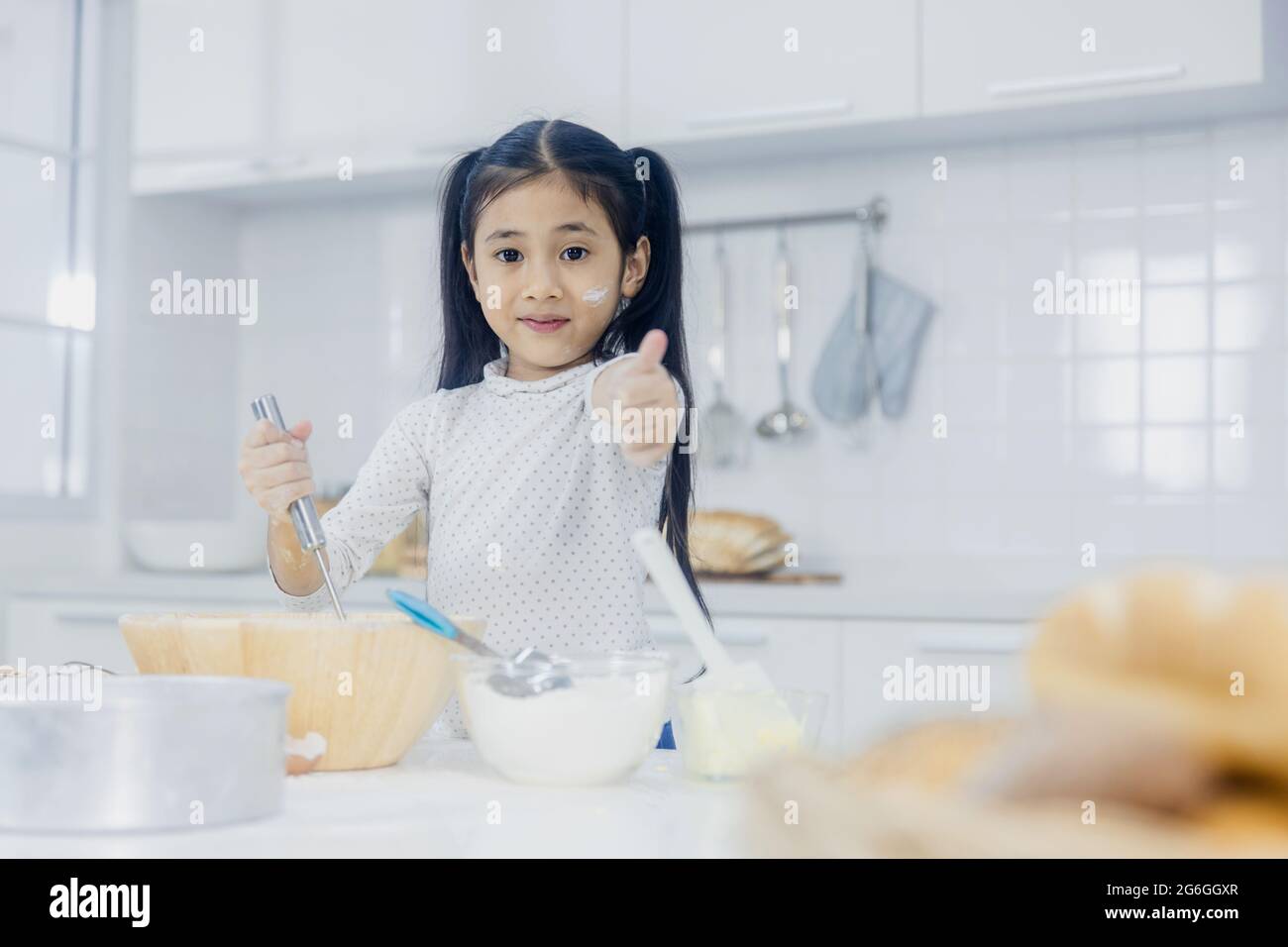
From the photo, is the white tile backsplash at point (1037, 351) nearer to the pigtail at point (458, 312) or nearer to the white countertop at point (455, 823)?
the pigtail at point (458, 312)

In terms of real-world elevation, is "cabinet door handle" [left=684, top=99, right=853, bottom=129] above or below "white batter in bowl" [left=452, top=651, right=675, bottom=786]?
above

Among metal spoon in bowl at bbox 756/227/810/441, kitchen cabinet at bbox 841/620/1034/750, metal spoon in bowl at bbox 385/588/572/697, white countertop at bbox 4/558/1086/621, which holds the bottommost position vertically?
kitchen cabinet at bbox 841/620/1034/750

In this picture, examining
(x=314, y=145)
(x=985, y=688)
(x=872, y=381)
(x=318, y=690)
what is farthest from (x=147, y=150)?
(x=318, y=690)

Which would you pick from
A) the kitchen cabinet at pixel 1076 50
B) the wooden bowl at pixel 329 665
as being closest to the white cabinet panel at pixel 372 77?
the kitchen cabinet at pixel 1076 50

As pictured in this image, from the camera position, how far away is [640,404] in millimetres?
1110

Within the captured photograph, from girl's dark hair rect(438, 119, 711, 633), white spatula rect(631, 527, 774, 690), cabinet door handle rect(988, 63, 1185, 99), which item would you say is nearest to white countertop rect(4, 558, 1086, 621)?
girl's dark hair rect(438, 119, 711, 633)

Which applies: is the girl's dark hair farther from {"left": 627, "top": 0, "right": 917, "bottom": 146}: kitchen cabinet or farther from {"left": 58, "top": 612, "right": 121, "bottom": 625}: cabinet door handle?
{"left": 58, "top": 612, "right": 121, "bottom": 625}: cabinet door handle

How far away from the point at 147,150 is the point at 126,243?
0.21 meters

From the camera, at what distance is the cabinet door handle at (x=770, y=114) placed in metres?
2.39

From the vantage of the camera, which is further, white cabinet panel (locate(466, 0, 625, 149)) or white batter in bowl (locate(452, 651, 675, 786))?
white cabinet panel (locate(466, 0, 625, 149))

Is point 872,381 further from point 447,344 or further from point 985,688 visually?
point 447,344

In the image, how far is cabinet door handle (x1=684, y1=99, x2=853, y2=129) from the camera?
2.39 meters

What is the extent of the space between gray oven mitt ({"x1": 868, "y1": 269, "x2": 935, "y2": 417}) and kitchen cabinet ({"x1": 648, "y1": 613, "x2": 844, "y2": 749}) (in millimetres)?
631

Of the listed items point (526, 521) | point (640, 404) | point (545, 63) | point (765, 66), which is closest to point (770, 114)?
point (765, 66)
